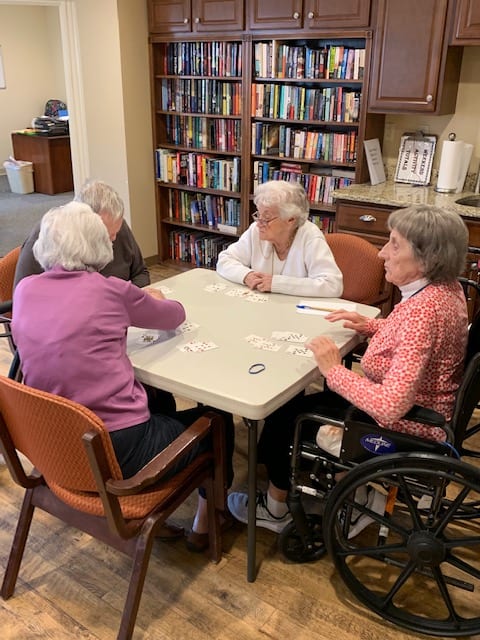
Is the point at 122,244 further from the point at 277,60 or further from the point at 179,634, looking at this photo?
the point at 277,60

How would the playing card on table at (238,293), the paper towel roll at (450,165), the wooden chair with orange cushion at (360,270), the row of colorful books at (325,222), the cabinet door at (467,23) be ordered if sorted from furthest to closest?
the row of colorful books at (325,222) → the paper towel roll at (450,165) → the cabinet door at (467,23) → the wooden chair with orange cushion at (360,270) → the playing card on table at (238,293)

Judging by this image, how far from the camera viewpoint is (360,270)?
2602 millimetres

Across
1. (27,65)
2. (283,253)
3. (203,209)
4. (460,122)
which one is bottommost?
(203,209)

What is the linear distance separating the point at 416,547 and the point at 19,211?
626 cm

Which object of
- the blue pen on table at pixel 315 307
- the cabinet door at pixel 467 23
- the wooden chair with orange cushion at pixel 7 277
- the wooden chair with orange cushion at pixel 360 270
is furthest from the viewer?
the cabinet door at pixel 467 23

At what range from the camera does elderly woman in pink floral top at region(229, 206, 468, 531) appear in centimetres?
150

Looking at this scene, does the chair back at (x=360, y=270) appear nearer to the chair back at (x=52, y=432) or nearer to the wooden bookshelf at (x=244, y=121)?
the wooden bookshelf at (x=244, y=121)

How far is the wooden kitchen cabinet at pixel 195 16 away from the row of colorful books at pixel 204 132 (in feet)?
2.07

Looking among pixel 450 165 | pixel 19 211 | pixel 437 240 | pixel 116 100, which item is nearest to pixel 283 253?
pixel 437 240

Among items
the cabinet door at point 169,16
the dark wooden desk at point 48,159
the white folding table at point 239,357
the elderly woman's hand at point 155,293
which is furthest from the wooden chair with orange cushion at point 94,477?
the dark wooden desk at point 48,159

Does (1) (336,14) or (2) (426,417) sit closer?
(2) (426,417)

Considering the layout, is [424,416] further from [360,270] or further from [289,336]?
[360,270]

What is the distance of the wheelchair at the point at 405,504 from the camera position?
149cm

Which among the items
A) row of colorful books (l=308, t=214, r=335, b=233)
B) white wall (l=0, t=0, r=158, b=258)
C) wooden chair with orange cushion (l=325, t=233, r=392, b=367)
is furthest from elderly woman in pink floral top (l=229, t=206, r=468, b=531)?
white wall (l=0, t=0, r=158, b=258)
